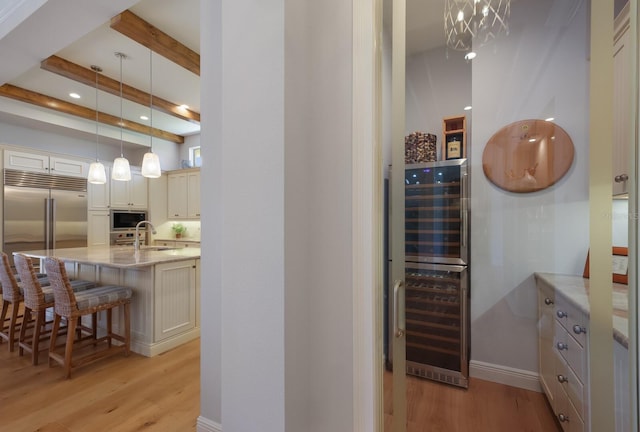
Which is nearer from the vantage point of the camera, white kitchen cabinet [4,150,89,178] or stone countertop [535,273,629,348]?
stone countertop [535,273,629,348]

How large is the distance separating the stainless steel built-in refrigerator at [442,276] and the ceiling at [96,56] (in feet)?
2.92

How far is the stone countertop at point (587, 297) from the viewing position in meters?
0.84

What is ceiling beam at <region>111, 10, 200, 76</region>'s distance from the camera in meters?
2.48

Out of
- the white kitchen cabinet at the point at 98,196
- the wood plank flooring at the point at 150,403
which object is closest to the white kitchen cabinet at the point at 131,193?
the white kitchen cabinet at the point at 98,196

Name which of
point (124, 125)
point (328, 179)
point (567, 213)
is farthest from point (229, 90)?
point (124, 125)

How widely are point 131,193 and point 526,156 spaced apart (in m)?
6.76

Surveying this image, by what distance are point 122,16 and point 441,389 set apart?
12.8ft

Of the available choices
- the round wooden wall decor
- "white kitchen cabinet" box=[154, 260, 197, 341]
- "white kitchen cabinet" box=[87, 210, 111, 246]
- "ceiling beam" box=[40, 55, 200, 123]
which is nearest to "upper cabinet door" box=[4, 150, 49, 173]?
"white kitchen cabinet" box=[87, 210, 111, 246]

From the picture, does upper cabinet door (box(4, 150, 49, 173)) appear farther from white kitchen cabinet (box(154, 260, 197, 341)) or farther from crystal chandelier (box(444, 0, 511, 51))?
crystal chandelier (box(444, 0, 511, 51))

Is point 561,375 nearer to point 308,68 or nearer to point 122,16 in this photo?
point 308,68

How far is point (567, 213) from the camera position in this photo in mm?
1398

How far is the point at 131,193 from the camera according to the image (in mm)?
5891

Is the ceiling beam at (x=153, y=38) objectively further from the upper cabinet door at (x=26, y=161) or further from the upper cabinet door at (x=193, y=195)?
the upper cabinet door at (x=26, y=161)

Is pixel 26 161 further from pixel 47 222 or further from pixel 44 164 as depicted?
pixel 47 222
